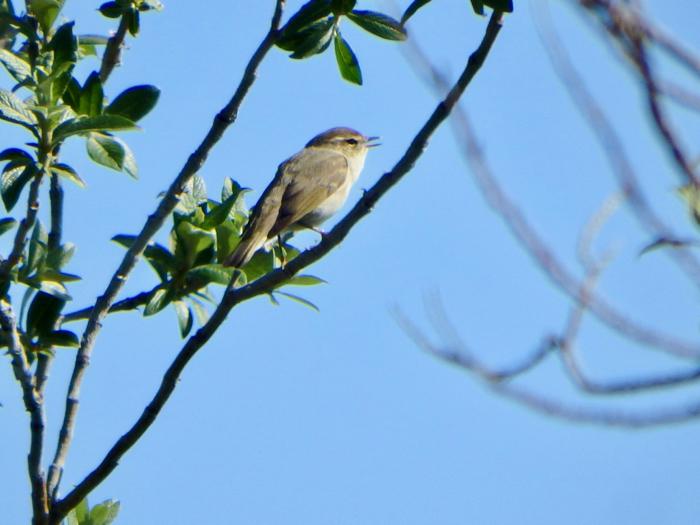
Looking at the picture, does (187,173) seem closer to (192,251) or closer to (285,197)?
(192,251)

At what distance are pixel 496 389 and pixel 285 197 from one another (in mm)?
5772

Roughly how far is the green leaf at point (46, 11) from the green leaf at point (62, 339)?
1.11 m

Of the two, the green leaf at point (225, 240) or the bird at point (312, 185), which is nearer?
the green leaf at point (225, 240)

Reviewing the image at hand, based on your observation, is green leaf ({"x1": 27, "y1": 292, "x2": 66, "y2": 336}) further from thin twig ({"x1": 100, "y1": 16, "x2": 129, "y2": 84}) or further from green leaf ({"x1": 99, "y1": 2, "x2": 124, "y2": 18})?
green leaf ({"x1": 99, "y1": 2, "x2": 124, "y2": 18})

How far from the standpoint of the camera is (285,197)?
791 centimetres

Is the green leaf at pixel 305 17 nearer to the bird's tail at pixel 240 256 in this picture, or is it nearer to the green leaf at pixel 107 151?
the green leaf at pixel 107 151

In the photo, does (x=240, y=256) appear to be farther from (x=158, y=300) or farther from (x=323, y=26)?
(x=323, y=26)

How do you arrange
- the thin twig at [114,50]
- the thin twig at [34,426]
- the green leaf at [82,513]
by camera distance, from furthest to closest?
1. the thin twig at [114,50]
2. the green leaf at [82,513]
3. the thin twig at [34,426]

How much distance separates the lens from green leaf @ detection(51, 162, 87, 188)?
3963 mm

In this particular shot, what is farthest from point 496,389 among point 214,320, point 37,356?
point 37,356

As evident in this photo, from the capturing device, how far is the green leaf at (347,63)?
4.32m

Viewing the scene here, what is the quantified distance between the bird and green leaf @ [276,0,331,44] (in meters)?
2.11

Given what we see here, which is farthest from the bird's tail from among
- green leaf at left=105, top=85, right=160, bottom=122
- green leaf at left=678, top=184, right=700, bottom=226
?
green leaf at left=678, top=184, right=700, bottom=226

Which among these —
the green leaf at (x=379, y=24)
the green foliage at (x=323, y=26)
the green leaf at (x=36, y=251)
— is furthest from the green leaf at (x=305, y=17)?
the green leaf at (x=36, y=251)
